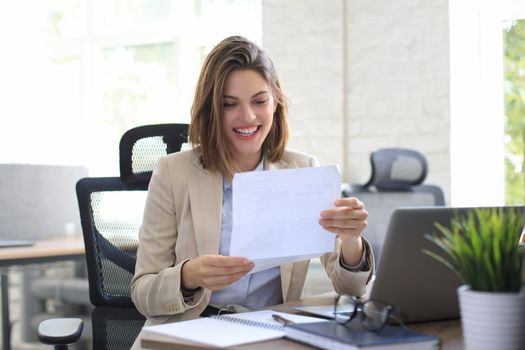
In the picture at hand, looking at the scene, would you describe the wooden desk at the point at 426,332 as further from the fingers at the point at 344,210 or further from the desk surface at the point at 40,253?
the desk surface at the point at 40,253

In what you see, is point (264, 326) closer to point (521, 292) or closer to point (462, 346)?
point (462, 346)

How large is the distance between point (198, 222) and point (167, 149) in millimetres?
418

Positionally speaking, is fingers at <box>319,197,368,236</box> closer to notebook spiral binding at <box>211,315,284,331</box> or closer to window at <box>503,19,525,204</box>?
notebook spiral binding at <box>211,315,284,331</box>

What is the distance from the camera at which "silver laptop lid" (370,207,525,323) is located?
1100 millimetres

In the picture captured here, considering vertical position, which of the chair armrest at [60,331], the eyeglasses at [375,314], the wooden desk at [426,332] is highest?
the eyeglasses at [375,314]

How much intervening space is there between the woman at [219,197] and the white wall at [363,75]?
1861 millimetres

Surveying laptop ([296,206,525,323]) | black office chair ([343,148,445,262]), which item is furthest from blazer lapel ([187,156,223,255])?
black office chair ([343,148,445,262])

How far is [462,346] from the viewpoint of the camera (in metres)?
1.05

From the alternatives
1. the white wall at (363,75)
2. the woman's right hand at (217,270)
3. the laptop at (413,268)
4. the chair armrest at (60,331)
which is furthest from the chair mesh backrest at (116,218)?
the white wall at (363,75)

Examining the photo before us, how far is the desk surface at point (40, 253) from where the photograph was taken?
8.21ft

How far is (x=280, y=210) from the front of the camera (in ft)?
4.18

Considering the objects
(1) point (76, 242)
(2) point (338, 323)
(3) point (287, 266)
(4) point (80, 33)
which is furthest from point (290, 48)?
(2) point (338, 323)

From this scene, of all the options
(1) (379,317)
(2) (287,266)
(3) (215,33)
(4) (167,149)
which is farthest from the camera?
(3) (215,33)

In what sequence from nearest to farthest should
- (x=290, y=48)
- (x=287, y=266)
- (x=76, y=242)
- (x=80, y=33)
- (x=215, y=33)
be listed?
(x=287, y=266) → (x=76, y=242) → (x=290, y=48) → (x=215, y=33) → (x=80, y=33)
